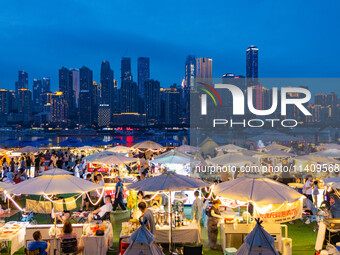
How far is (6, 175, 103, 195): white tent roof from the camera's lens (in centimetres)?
902

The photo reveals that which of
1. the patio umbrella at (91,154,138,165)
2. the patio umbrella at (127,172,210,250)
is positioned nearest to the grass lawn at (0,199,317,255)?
the patio umbrella at (127,172,210,250)

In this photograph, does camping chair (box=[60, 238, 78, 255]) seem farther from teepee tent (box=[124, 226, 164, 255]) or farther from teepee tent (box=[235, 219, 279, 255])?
teepee tent (box=[235, 219, 279, 255])

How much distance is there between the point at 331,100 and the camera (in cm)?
4338

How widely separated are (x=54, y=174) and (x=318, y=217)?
26.7 feet

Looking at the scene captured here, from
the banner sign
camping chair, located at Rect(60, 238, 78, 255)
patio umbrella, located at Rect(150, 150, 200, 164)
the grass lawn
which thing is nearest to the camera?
camping chair, located at Rect(60, 238, 78, 255)

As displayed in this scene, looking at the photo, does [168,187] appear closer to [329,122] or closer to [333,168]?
[333,168]

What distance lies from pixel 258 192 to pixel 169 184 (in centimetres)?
220

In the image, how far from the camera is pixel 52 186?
30.3 ft

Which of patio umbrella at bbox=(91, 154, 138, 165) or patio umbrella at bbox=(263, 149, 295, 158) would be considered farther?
patio umbrella at bbox=(263, 149, 295, 158)

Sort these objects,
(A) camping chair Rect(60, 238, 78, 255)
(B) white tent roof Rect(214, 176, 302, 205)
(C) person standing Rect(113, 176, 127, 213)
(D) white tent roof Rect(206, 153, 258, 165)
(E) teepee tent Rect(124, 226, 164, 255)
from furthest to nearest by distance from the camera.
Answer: (D) white tent roof Rect(206, 153, 258, 165) < (C) person standing Rect(113, 176, 127, 213) < (B) white tent roof Rect(214, 176, 302, 205) < (A) camping chair Rect(60, 238, 78, 255) < (E) teepee tent Rect(124, 226, 164, 255)

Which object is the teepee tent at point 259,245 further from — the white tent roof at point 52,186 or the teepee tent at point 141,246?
the white tent roof at point 52,186

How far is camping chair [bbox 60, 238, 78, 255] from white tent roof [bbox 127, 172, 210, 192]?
1992 millimetres

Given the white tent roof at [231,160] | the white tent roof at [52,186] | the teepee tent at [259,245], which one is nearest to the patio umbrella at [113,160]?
the white tent roof at [231,160]

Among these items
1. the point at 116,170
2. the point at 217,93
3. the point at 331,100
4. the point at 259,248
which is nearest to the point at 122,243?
the point at 259,248
